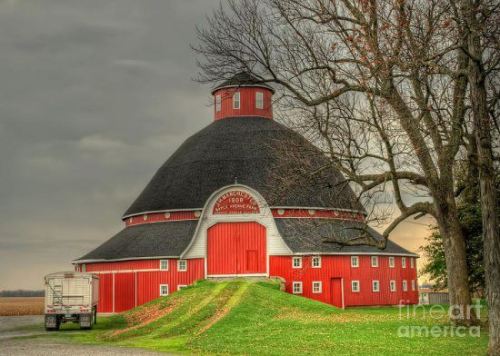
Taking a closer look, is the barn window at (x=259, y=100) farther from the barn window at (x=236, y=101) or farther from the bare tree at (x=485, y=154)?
the bare tree at (x=485, y=154)

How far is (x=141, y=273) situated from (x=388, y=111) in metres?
28.9

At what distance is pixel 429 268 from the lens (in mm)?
45562

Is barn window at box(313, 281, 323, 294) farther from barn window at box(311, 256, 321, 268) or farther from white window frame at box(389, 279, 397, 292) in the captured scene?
white window frame at box(389, 279, 397, 292)

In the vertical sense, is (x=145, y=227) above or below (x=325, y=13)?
below

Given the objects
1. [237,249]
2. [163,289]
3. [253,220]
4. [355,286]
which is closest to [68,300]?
[163,289]

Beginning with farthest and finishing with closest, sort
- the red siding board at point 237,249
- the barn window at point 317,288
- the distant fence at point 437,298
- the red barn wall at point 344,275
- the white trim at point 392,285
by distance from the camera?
the distant fence at point 437,298 < the white trim at point 392,285 < the barn window at point 317,288 < the red barn wall at point 344,275 < the red siding board at point 237,249

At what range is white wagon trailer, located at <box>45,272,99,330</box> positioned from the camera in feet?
105

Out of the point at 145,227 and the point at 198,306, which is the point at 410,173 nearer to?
the point at 198,306

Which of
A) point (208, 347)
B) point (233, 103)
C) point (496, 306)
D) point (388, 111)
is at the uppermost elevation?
point (233, 103)

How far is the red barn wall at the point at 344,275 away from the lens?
140ft

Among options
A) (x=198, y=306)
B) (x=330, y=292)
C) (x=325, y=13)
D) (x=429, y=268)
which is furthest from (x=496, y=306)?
(x=429, y=268)

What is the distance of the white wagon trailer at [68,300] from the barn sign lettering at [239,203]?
1227 cm

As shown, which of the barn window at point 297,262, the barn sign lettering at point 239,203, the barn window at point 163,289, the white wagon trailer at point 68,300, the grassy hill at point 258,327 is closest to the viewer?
the grassy hill at point 258,327

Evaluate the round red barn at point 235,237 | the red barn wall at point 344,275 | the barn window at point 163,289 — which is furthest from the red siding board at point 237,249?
the barn window at point 163,289
